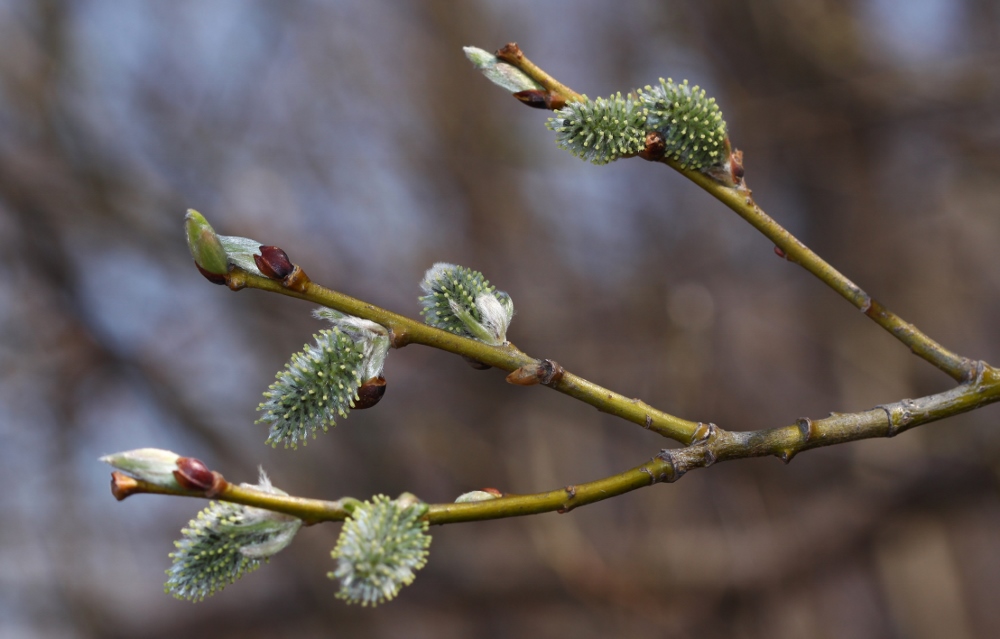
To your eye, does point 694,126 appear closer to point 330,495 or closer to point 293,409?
point 293,409

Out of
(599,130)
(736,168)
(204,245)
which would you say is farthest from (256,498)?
(736,168)

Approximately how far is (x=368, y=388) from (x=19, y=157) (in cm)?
319

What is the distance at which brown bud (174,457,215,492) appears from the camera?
63 centimetres

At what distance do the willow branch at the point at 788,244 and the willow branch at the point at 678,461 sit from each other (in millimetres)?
46

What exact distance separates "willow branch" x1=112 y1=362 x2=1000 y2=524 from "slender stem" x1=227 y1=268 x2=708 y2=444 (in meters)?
0.03

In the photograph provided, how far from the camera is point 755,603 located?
3127 millimetres

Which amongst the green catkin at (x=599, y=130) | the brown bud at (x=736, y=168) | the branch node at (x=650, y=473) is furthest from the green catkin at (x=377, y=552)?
the brown bud at (x=736, y=168)

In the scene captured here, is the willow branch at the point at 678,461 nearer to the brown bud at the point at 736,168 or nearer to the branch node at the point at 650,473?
the branch node at the point at 650,473

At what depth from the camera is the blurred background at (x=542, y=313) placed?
3.07 meters

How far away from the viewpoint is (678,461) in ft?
2.58

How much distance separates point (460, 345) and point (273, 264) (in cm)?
21

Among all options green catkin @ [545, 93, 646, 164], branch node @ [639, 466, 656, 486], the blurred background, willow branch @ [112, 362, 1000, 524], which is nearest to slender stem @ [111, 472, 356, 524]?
willow branch @ [112, 362, 1000, 524]

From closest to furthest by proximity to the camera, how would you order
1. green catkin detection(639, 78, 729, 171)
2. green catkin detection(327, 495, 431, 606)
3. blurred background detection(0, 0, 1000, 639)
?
green catkin detection(327, 495, 431, 606) < green catkin detection(639, 78, 729, 171) < blurred background detection(0, 0, 1000, 639)

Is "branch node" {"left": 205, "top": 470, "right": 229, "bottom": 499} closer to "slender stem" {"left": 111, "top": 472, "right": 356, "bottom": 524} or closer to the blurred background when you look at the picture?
"slender stem" {"left": 111, "top": 472, "right": 356, "bottom": 524}
